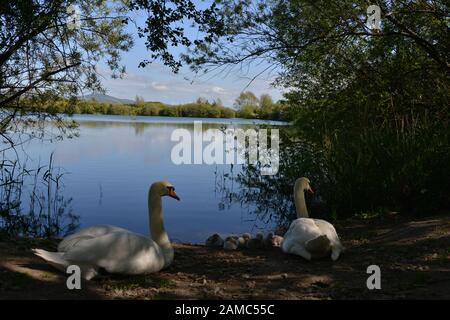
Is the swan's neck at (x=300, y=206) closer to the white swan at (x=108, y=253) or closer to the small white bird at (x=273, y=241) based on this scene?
the small white bird at (x=273, y=241)

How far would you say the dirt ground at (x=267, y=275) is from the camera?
16.3ft

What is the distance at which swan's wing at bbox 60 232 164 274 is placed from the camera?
5.34 m

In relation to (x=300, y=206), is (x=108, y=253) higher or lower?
lower

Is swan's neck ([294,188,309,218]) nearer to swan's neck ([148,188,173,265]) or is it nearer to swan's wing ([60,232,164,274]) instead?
swan's neck ([148,188,173,265])

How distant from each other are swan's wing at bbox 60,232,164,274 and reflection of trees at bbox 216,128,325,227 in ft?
19.9

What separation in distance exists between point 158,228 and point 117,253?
1.08 meters

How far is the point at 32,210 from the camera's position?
39.0ft

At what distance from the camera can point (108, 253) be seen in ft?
17.9

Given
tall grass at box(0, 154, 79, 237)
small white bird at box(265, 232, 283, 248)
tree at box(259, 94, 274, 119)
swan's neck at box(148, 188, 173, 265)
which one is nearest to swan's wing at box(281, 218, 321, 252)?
small white bird at box(265, 232, 283, 248)

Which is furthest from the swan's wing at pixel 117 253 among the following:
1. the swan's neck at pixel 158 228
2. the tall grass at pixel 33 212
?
the tall grass at pixel 33 212

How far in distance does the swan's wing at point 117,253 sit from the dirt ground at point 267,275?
15 cm

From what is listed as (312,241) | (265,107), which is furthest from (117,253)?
(265,107)

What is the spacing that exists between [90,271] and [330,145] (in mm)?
7905

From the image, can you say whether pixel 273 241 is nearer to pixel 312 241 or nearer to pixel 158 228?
pixel 312 241
